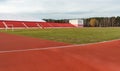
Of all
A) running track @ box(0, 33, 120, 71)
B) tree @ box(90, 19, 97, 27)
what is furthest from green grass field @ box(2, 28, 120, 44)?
tree @ box(90, 19, 97, 27)

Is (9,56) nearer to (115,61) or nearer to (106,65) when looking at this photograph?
(106,65)

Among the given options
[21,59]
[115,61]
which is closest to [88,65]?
[115,61]

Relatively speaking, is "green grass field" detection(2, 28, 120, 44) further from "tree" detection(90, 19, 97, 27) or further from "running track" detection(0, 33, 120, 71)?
"tree" detection(90, 19, 97, 27)

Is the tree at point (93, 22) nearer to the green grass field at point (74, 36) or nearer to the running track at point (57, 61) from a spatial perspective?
the green grass field at point (74, 36)

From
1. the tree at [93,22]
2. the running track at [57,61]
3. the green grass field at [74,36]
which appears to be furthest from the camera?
the tree at [93,22]

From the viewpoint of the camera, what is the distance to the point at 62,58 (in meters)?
10.4

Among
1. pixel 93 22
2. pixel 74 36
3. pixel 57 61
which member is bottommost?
pixel 93 22

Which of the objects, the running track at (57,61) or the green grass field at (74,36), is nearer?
the running track at (57,61)

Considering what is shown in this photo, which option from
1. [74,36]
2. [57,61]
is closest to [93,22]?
[74,36]

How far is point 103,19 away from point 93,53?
9867cm

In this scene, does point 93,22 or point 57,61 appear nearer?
point 57,61

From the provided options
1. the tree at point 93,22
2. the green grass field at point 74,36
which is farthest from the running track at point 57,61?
the tree at point 93,22

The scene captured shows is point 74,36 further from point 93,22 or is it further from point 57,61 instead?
point 93,22

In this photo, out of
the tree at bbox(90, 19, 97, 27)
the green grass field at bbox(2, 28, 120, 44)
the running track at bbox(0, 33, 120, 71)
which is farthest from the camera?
the tree at bbox(90, 19, 97, 27)
